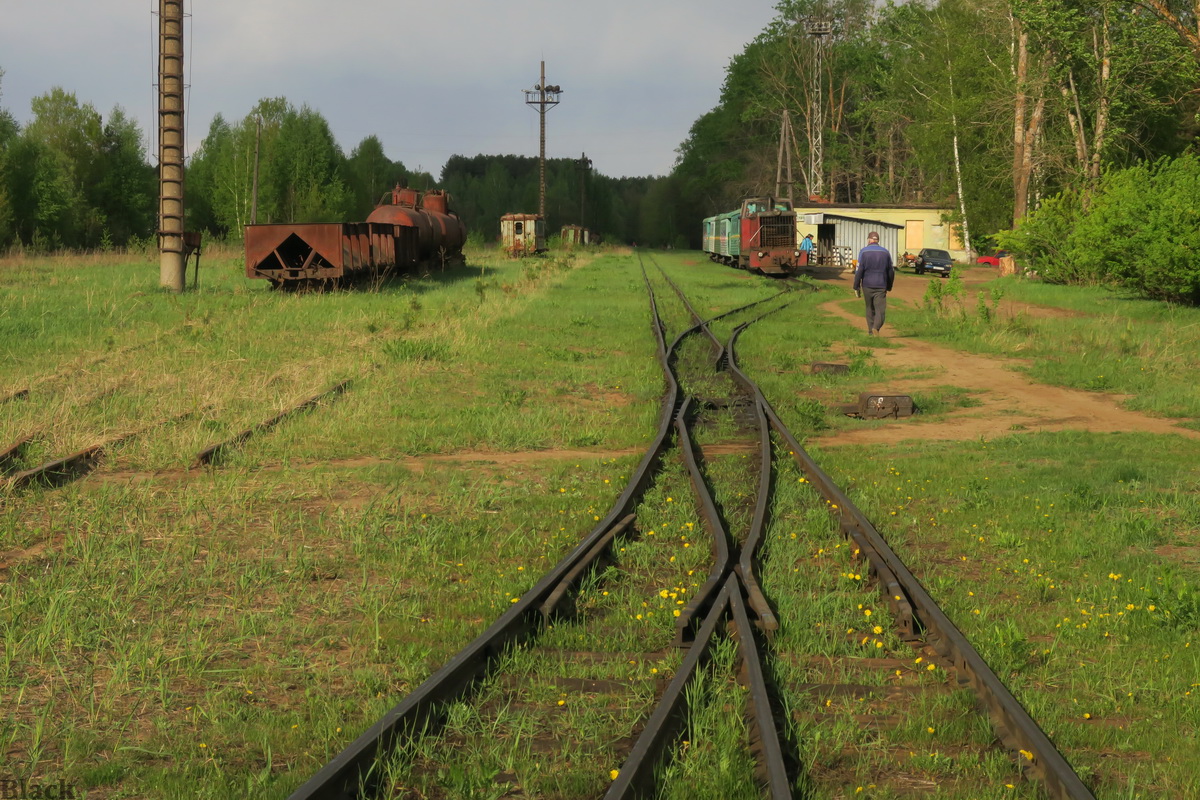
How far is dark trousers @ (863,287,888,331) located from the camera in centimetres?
1937

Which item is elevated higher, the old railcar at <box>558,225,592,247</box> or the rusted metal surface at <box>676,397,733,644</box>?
the old railcar at <box>558,225,592,247</box>

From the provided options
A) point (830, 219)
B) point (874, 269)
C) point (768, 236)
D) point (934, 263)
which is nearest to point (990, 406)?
point (874, 269)

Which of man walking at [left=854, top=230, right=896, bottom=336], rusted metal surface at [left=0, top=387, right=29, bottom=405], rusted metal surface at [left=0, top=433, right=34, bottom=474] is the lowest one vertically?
rusted metal surface at [left=0, top=433, right=34, bottom=474]

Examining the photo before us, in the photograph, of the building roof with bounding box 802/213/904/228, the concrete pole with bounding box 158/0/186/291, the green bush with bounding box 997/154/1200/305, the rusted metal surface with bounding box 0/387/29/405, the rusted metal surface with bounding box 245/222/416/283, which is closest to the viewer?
the rusted metal surface with bounding box 0/387/29/405

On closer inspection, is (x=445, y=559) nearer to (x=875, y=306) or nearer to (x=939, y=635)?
(x=939, y=635)

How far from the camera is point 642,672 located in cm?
487

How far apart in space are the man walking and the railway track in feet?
36.8

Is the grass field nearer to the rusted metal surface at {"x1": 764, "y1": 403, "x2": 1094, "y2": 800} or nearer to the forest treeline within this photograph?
the rusted metal surface at {"x1": 764, "y1": 403, "x2": 1094, "y2": 800}

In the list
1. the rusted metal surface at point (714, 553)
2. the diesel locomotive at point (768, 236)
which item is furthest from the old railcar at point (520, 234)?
the rusted metal surface at point (714, 553)

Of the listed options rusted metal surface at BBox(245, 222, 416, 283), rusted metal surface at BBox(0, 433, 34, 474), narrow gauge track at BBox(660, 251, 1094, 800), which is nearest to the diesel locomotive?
rusted metal surface at BBox(245, 222, 416, 283)

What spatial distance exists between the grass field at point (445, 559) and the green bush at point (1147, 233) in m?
8.41

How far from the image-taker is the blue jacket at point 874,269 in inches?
724

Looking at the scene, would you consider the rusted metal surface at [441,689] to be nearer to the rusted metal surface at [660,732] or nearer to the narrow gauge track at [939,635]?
the rusted metal surface at [660,732]

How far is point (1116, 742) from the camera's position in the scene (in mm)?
4203
